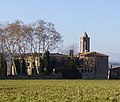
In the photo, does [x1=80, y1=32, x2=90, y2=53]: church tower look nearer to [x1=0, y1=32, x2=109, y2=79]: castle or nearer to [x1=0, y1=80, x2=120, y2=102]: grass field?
[x1=0, y1=32, x2=109, y2=79]: castle

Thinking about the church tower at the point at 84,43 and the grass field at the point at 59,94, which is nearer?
the grass field at the point at 59,94

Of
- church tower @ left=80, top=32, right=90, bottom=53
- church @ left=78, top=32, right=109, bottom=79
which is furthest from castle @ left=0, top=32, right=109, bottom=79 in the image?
church tower @ left=80, top=32, right=90, bottom=53

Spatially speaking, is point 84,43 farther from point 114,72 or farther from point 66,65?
point 66,65

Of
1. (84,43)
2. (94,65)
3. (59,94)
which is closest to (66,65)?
(94,65)

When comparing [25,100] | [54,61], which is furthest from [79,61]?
[25,100]

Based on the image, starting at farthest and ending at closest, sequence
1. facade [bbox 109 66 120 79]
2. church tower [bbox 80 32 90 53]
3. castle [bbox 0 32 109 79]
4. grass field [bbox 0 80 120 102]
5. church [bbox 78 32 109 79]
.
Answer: church tower [bbox 80 32 90 53] < facade [bbox 109 66 120 79] < church [bbox 78 32 109 79] < castle [bbox 0 32 109 79] < grass field [bbox 0 80 120 102]

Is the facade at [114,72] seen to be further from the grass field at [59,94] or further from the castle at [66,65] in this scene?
the grass field at [59,94]

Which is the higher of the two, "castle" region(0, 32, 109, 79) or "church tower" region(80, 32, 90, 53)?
"church tower" region(80, 32, 90, 53)

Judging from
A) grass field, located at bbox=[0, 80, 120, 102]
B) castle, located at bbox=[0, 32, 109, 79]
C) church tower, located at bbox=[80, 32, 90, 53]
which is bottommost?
grass field, located at bbox=[0, 80, 120, 102]

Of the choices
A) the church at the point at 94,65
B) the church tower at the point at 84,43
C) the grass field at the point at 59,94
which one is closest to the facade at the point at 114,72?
the church at the point at 94,65

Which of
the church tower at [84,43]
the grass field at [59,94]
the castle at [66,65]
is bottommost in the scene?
the grass field at [59,94]

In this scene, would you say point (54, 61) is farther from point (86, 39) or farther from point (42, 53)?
point (86, 39)

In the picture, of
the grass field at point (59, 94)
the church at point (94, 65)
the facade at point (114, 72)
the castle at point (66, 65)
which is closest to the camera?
the grass field at point (59, 94)

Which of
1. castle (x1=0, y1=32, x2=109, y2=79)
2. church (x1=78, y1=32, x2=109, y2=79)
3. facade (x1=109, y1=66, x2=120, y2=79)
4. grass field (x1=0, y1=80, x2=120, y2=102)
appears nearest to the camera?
grass field (x1=0, y1=80, x2=120, y2=102)
